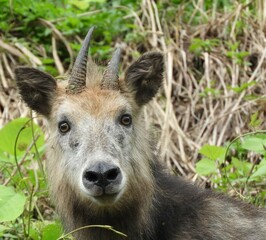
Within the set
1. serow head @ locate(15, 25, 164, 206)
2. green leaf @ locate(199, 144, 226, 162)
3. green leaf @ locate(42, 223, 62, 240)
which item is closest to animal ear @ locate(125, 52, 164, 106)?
serow head @ locate(15, 25, 164, 206)

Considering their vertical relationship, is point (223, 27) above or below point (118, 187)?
above

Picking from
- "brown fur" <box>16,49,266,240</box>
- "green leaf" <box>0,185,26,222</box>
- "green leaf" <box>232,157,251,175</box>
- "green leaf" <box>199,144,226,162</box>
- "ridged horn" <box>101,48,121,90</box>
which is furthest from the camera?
"green leaf" <box>232,157,251,175</box>

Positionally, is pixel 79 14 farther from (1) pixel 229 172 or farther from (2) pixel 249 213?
(2) pixel 249 213

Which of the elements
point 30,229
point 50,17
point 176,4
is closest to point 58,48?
point 50,17

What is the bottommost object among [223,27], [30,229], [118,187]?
[30,229]

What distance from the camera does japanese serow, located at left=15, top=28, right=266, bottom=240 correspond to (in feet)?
20.0

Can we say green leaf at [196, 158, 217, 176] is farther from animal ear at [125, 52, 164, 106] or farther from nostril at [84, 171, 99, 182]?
nostril at [84, 171, 99, 182]

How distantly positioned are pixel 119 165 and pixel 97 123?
448mm

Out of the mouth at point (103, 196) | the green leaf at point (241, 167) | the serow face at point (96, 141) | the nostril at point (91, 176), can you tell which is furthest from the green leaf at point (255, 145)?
the nostril at point (91, 176)

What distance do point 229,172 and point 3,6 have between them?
4.38 m

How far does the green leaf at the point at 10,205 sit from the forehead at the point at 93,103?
2.74 feet

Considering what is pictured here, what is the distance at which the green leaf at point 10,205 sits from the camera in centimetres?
587

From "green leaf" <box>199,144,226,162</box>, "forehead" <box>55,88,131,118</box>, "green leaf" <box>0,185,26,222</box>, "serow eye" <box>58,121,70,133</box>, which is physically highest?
"forehead" <box>55,88,131,118</box>

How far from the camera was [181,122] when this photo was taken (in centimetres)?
1016
